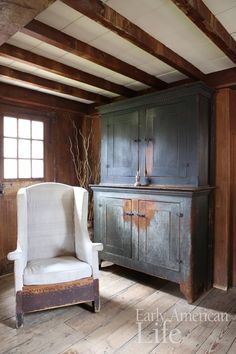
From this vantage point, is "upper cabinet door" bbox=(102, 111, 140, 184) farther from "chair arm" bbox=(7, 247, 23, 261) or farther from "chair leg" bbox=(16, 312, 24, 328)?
"chair leg" bbox=(16, 312, 24, 328)

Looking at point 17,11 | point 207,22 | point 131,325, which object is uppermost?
point 207,22

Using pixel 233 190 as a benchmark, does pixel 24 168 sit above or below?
above

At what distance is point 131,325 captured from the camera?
207 centimetres

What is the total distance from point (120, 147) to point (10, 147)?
1.37 m

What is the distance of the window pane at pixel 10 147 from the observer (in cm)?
317

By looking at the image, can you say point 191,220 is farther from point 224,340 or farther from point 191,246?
point 224,340

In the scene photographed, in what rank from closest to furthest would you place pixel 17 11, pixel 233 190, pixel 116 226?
1. pixel 17 11
2. pixel 233 190
3. pixel 116 226

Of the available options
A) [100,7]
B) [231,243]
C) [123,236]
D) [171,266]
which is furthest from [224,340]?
[100,7]

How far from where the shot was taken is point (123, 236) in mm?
2896

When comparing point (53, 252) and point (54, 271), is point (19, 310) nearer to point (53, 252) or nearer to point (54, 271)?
point (54, 271)

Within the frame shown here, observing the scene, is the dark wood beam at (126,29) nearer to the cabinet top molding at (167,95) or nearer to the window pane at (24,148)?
the cabinet top molding at (167,95)

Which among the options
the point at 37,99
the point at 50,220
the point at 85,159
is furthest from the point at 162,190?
the point at 37,99

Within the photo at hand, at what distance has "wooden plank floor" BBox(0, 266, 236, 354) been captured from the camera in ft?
5.93

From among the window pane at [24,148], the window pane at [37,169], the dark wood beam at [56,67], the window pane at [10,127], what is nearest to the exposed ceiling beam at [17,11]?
the dark wood beam at [56,67]
